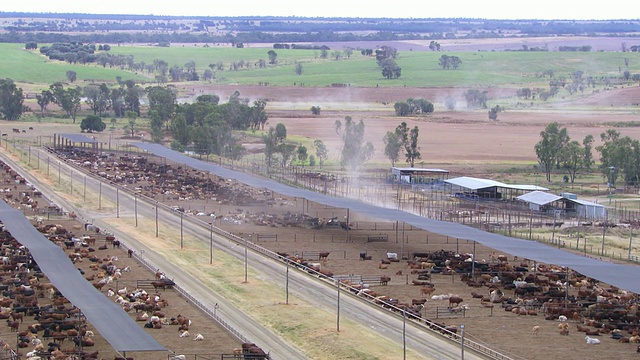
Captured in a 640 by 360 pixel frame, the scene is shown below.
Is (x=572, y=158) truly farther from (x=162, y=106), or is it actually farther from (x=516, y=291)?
(x=162, y=106)

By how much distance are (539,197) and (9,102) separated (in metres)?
78.1

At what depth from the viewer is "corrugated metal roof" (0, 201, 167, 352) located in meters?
31.7

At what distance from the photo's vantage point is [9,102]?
125312 mm

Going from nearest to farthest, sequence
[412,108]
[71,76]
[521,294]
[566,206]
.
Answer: [521,294], [566,206], [412,108], [71,76]

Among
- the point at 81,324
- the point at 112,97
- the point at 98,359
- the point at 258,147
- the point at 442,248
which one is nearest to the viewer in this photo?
the point at 98,359

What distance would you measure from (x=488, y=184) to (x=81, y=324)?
44044 millimetres

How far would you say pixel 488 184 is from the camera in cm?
7475

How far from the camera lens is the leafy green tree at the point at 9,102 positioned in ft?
410

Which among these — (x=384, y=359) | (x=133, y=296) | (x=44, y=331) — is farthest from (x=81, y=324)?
(x=384, y=359)

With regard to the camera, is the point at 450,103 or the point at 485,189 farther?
the point at 450,103

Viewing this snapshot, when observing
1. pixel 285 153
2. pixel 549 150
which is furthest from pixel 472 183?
pixel 285 153

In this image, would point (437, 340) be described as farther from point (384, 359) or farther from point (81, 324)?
point (81, 324)

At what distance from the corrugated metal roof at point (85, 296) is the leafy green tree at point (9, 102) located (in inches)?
2957

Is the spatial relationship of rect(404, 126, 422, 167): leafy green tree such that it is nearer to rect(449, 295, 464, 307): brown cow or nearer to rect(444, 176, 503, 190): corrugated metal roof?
rect(444, 176, 503, 190): corrugated metal roof
